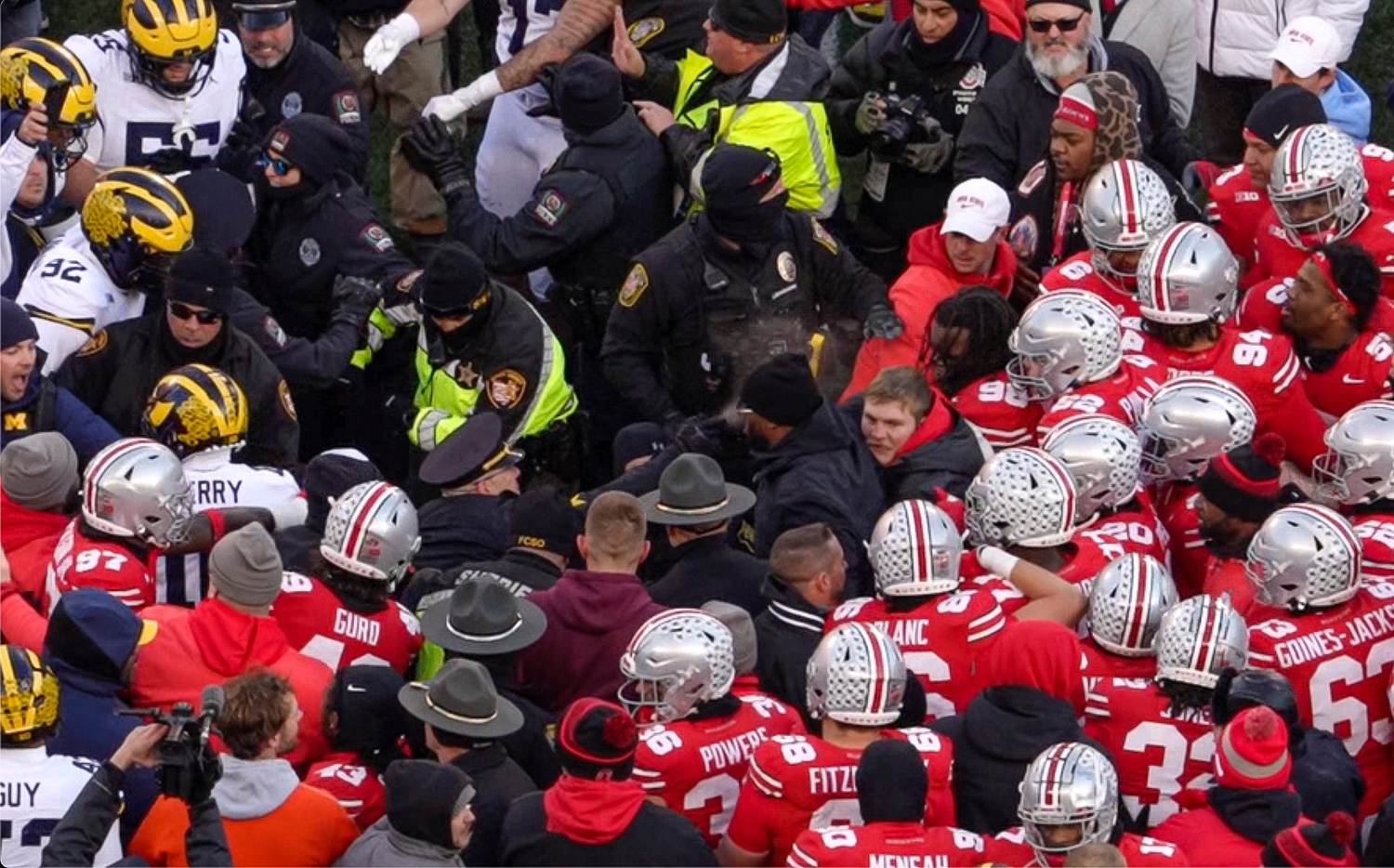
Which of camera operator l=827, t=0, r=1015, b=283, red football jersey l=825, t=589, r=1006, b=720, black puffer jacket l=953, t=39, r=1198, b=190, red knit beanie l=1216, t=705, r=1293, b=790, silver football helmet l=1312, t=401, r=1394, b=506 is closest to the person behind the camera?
red knit beanie l=1216, t=705, r=1293, b=790

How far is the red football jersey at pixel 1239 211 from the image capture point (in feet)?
32.4

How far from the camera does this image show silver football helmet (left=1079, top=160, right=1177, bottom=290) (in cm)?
906

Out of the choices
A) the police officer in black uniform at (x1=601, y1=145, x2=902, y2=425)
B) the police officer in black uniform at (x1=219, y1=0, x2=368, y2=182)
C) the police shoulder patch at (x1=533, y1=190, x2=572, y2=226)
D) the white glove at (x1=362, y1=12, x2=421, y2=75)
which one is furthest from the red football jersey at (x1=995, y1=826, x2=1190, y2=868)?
the white glove at (x1=362, y1=12, x2=421, y2=75)

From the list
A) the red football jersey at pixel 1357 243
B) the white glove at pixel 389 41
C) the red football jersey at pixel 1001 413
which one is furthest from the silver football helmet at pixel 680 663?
the white glove at pixel 389 41

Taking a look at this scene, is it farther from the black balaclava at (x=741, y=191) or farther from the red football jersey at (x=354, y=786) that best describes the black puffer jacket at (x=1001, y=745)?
the black balaclava at (x=741, y=191)

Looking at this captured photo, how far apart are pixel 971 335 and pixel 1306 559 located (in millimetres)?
1818

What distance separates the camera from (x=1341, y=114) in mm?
10273

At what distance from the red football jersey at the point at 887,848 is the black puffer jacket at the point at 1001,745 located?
14.6 inches

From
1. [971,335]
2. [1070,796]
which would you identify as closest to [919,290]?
[971,335]

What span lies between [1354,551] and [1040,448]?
42.8 inches

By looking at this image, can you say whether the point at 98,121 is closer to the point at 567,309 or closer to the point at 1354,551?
the point at 567,309

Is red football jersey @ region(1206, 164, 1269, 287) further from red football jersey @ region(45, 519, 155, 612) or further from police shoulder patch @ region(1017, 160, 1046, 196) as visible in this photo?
red football jersey @ region(45, 519, 155, 612)

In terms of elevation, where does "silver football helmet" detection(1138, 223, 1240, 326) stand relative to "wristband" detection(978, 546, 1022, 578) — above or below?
above

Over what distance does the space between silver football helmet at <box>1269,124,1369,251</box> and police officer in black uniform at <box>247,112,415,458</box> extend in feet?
10.5
